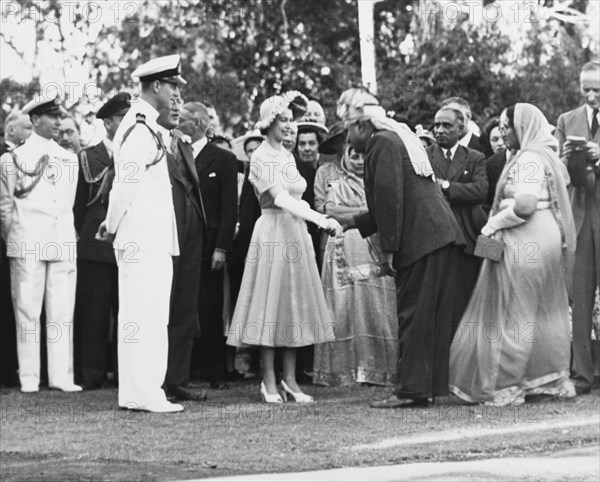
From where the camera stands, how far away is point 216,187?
40.6 ft

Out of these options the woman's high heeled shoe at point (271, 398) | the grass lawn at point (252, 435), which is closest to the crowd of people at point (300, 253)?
the woman's high heeled shoe at point (271, 398)

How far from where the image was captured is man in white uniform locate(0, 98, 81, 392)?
12.1 m

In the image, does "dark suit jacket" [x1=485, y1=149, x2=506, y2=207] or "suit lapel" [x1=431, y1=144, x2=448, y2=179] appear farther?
"dark suit jacket" [x1=485, y1=149, x2=506, y2=207]

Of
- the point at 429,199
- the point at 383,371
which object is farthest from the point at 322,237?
the point at 429,199

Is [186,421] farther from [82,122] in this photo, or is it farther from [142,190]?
[82,122]

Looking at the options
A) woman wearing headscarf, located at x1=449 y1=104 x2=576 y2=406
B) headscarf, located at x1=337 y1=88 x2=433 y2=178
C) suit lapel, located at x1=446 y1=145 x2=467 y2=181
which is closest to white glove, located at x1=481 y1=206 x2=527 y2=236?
woman wearing headscarf, located at x1=449 y1=104 x2=576 y2=406

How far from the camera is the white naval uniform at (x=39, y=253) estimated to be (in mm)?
12141

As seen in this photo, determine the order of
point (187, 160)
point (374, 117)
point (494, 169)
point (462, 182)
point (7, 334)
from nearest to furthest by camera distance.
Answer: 1. point (374, 117)
2. point (187, 160)
3. point (462, 182)
4. point (7, 334)
5. point (494, 169)

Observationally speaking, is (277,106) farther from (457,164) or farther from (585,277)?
(585,277)

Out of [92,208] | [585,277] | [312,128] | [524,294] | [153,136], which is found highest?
[312,128]

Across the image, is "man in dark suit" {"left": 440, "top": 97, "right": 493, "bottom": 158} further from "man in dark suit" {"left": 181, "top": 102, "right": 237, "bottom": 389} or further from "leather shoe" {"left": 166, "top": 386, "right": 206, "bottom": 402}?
"leather shoe" {"left": 166, "top": 386, "right": 206, "bottom": 402}

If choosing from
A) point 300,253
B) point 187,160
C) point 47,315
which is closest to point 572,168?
point 300,253

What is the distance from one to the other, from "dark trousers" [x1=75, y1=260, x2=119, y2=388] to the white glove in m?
3.30

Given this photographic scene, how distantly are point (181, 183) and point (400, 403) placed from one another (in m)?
2.34
